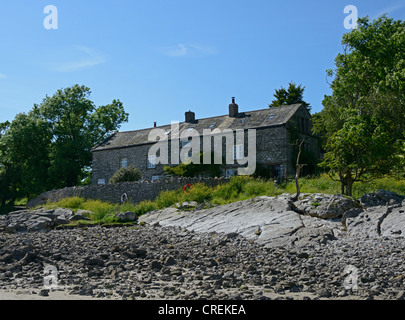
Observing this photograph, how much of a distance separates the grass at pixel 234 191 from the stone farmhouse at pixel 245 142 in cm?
421

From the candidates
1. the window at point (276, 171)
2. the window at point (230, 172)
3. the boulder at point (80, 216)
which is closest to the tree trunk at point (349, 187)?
the window at point (276, 171)

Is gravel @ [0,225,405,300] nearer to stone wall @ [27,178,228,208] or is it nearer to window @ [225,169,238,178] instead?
stone wall @ [27,178,228,208]

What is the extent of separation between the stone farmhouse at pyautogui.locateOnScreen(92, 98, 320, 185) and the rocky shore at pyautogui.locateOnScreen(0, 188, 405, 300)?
407 inches

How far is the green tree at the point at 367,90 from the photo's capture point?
60.4 ft

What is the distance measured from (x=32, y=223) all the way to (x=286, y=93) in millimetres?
31941

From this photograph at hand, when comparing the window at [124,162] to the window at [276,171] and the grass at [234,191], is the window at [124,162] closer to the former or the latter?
the grass at [234,191]

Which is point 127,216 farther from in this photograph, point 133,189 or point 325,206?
point 325,206

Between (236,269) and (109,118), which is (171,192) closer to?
(236,269)

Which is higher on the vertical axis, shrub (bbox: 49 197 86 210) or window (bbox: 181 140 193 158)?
window (bbox: 181 140 193 158)

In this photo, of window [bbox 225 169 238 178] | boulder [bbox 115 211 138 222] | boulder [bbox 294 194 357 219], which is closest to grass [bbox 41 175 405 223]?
boulder [bbox 115 211 138 222]

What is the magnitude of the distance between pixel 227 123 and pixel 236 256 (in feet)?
75.2

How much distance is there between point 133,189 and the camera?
91.7 feet

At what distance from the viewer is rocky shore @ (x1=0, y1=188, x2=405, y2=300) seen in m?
9.19
